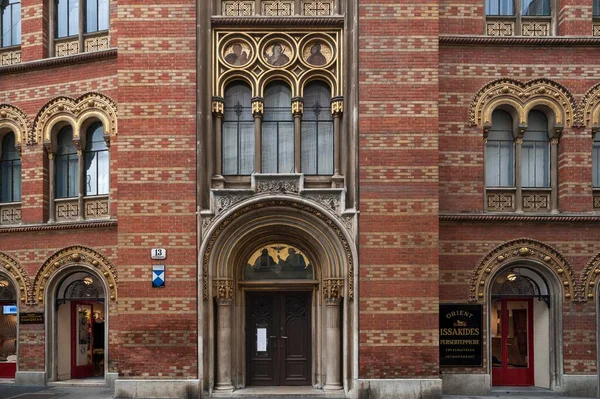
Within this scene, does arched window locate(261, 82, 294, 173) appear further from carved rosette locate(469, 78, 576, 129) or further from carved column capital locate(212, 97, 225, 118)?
carved rosette locate(469, 78, 576, 129)

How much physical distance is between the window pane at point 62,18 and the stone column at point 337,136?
735 cm

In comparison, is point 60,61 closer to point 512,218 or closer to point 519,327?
point 512,218

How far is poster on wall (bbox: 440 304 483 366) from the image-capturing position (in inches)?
530

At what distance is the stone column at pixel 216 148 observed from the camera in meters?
13.0

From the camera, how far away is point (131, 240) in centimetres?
1268

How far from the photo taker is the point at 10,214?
49.9 feet

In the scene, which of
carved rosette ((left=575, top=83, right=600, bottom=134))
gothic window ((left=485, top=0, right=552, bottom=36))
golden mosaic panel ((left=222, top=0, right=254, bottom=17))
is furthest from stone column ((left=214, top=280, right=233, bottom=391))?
carved rosette ((left=575, top=83, right=600, bottom=134))

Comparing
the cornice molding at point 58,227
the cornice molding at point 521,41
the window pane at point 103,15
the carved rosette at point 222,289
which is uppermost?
the window pane at point 103,15

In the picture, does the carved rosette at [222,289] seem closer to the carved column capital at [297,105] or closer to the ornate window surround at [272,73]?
the ornate window surround at [272,73]

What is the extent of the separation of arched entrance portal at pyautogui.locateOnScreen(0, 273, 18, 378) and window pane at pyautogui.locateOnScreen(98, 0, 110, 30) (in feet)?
22.3

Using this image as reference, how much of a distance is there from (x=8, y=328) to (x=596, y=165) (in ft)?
49.8

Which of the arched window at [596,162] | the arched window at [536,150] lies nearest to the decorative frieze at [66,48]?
the arched window at [536,150]

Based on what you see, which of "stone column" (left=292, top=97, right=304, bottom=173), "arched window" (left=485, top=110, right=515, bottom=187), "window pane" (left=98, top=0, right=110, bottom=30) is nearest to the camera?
"stone column" (left=292, top=97, right=304, bottom=173)

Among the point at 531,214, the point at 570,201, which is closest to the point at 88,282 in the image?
the point at 531,214
